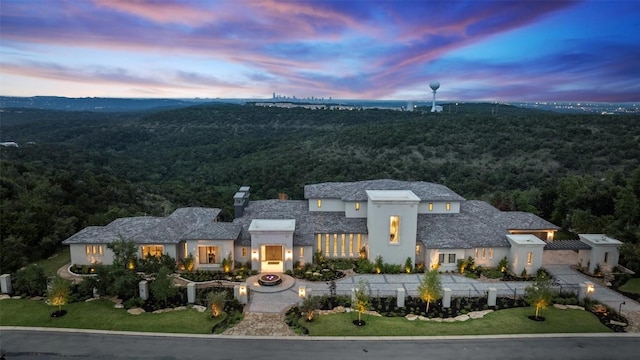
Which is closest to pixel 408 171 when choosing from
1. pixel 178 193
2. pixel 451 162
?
pixel 451 162

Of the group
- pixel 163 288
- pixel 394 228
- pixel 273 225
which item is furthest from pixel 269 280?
pixel 394 228

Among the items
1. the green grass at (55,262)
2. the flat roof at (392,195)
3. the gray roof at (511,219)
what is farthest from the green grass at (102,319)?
the gray roof at (511,219)

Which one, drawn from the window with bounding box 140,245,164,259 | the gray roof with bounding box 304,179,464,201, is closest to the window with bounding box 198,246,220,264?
the window with bounding box 140,245,164,259

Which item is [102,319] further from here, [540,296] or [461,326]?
[540,296]

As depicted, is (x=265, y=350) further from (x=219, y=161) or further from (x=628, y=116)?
(x=628, y=116)

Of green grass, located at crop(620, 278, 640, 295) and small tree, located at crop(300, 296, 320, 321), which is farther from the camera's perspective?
green grass, located at crop(620, 278, 640, 295)

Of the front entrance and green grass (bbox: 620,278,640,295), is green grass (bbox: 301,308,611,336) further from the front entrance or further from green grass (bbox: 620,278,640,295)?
the front entrance
